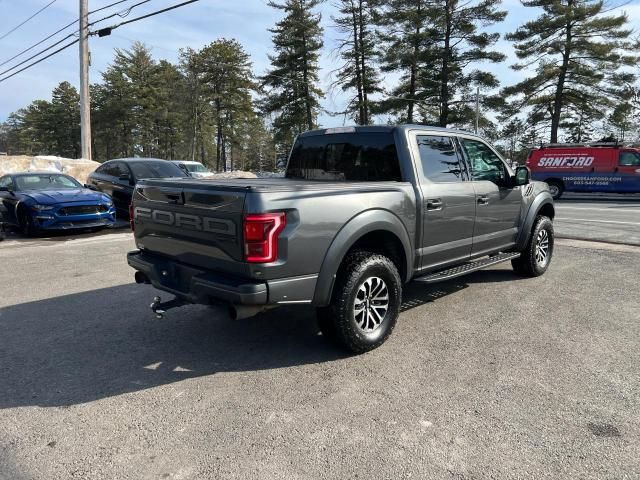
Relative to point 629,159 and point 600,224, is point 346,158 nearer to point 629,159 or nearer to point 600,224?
point 600,224

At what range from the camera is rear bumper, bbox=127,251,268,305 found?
3.22 meters

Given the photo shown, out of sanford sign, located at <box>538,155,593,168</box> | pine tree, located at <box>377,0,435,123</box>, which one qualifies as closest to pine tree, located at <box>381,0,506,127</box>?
pine tree, located at <box>377,0,435,123</box>

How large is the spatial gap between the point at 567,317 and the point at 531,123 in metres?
32.7

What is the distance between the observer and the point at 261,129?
54.4 metres

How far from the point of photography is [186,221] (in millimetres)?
3666

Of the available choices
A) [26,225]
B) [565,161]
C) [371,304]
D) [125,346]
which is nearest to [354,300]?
[371,304]

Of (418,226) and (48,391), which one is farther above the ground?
(418,226)

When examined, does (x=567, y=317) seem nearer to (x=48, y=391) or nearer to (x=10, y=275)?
(x=48, y=391)

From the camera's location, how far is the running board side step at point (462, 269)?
448 cm

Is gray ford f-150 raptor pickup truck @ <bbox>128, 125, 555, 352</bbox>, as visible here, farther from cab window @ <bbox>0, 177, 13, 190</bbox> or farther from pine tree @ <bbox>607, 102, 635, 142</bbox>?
pine tree @ <bbox>607, 102, 635, 142</bbox>

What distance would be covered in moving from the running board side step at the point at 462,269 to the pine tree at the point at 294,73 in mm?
34357

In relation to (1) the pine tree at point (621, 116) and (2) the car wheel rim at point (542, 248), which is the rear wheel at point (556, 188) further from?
(2) the car wheel rim at point (542, 248)

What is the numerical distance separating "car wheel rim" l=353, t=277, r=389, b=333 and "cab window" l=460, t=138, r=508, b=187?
6.34ft

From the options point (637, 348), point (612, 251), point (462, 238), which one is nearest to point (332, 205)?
point (462, 238)
